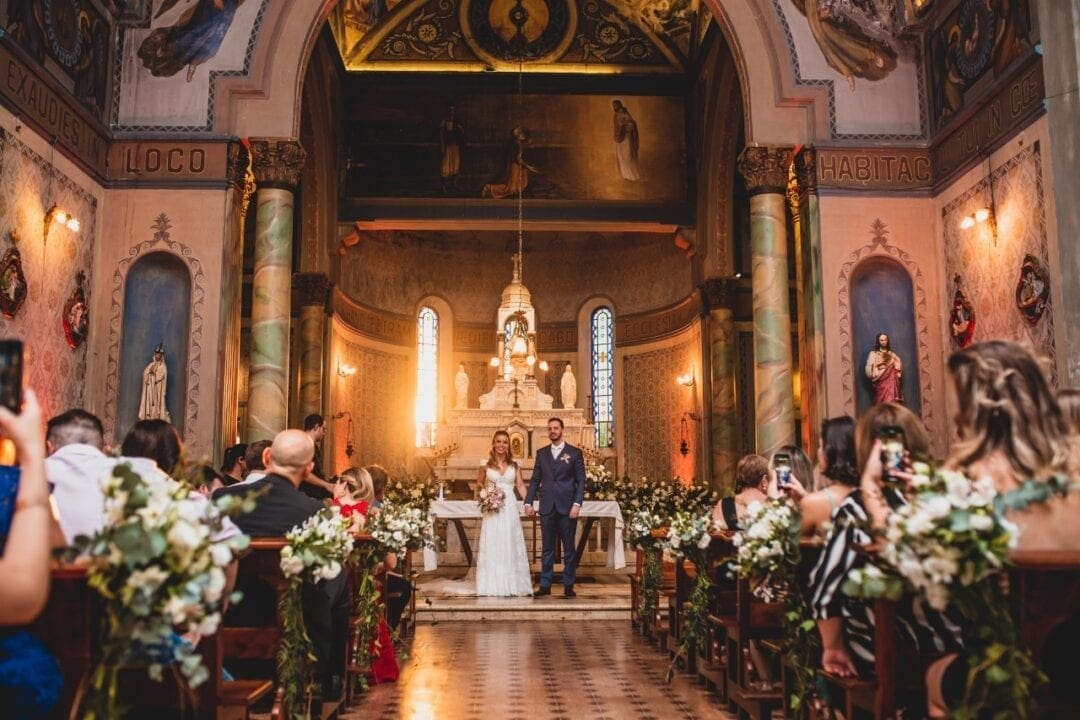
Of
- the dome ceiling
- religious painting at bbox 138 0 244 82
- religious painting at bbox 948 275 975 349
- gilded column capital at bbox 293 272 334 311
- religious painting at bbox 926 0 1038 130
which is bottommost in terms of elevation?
religious painting at bbox 948 275 975 349

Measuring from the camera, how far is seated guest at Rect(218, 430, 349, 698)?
4.91 meters

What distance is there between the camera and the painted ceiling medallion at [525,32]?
2036 centimetres

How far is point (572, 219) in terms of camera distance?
1944 centimetres

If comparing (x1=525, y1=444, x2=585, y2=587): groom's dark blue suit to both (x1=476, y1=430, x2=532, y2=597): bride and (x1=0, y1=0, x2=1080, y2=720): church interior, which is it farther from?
(x1=476, y1=430, x2=532, y2=597): bride

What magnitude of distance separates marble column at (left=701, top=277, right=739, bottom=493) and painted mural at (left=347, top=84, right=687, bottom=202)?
225cm

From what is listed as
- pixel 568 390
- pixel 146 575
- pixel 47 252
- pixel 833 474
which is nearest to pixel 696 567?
pixel 833 474

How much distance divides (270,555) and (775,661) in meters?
3.02

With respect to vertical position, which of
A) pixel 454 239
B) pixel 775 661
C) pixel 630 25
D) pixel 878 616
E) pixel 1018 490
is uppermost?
pixel 630 25

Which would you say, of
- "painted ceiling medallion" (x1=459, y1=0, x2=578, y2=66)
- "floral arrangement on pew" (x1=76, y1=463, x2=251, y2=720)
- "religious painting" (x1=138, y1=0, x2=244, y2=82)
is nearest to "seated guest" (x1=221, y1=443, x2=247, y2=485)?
"floral arrangement on pew" (x1=76, y1=463, x2=251, y2=720)

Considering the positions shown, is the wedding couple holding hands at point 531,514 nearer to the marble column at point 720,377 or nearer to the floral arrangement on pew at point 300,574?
the floral arrangement on pew at point 300,574

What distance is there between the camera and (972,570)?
8.35 feet

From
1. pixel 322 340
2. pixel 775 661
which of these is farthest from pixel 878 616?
pixel 322 340

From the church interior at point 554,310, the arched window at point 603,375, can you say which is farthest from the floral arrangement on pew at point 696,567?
the arched window at point 603,375

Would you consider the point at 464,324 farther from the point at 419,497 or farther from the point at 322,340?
the point at 419,497
